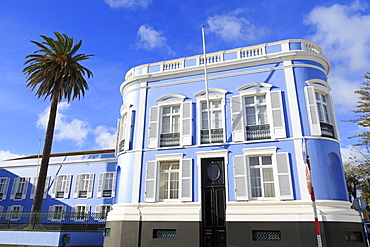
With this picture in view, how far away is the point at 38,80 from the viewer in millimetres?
20953

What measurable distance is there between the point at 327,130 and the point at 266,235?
18.6ft

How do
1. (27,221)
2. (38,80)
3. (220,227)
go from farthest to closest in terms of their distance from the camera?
(38,80) < (27,221) < (220,227)

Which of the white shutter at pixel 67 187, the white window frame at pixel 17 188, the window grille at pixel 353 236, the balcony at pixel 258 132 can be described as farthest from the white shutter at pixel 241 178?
the white window frame at pixel 17 188

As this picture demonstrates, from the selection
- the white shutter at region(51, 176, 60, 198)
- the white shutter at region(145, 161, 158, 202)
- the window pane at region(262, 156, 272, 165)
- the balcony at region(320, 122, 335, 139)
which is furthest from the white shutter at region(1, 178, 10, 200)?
the balcony at region(320, 122, 335, 139)

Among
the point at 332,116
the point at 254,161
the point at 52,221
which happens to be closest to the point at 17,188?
the point at 52,221

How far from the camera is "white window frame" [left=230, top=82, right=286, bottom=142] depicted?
1340 cm

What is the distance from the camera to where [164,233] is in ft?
44.1

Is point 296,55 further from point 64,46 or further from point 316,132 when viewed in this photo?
point 64,46

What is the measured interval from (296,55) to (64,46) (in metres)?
16.6

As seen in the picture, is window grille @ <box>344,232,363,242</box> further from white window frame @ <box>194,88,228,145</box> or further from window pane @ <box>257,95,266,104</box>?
white window frame @ <box>194,88,228,145</box>

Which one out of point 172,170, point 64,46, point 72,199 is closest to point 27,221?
point 72,199

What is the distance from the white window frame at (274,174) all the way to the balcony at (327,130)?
84.1 inches

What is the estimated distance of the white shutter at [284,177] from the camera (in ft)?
40.3

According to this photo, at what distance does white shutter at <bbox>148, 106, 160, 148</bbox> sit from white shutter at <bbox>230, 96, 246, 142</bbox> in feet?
13.4
